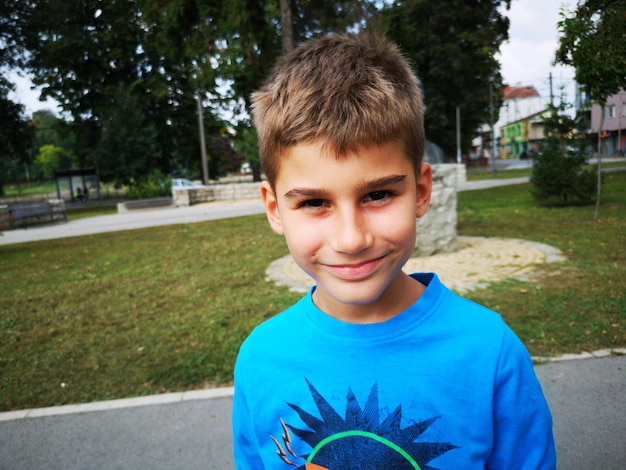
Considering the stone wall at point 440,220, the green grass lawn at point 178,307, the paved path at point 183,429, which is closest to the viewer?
the paved path at point 183,429

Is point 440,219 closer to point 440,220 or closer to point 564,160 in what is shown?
point 440,220

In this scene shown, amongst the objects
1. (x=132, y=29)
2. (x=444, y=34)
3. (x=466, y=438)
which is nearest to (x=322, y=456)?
(x=466, y=438)

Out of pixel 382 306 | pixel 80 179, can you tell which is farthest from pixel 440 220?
pixel 80 179

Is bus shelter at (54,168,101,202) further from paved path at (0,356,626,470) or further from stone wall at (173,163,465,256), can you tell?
paved path at (0,356,626,470)

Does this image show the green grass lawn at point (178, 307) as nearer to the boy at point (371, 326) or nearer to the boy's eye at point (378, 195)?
the boy at point (371, 326)

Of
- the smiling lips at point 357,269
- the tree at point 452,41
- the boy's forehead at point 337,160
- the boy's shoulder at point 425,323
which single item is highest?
the tree at point 452,41

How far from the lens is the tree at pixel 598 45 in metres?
8.70

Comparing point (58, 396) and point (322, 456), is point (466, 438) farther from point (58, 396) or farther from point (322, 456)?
point (58, 396)

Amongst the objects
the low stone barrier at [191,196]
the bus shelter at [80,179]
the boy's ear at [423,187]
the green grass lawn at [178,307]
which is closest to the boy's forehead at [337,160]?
the boy's ear at [423,187]

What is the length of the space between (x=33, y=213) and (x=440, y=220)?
16.4 m

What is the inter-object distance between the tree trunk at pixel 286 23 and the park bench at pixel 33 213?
1322cm

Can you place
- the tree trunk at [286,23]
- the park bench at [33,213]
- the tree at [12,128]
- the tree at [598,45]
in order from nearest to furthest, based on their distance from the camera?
the tree at [598,45] < the tree trunk at [286,23] < the park bench at [33,213] < the tree at [12,128]

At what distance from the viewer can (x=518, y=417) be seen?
123 cm

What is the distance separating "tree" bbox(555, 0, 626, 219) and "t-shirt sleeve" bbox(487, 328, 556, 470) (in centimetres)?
941
